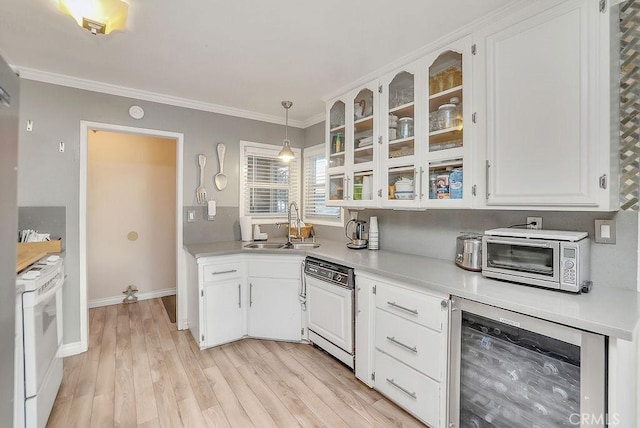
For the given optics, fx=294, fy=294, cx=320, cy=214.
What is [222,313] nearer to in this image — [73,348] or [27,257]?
[73,348]

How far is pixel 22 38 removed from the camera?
6.30 feet

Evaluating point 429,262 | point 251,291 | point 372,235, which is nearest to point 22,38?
point 251,291

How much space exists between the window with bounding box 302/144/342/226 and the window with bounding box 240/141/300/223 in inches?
5.4

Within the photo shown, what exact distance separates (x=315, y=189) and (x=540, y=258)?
2557 mm

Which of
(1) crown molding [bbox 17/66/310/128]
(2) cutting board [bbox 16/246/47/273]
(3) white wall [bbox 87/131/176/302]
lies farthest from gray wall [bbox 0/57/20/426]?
(3) white wall [bbox 87/131/176/302]

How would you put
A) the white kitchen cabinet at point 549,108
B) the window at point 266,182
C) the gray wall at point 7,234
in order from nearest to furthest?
1. the gray wall at point 7,234
2. the white kitchen cabinet at point 549,108
3. the window at point 266,182

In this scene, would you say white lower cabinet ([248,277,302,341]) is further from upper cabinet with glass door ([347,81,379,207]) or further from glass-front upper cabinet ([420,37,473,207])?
glass-front upper cabinet ([420,37,473,207])

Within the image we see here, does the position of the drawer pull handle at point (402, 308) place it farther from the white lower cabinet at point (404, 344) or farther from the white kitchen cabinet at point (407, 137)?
the white kitchen cabinet at point (407, 137)

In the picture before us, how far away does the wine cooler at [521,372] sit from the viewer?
1.13 metres

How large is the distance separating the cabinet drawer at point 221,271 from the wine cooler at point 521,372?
6.25 ft

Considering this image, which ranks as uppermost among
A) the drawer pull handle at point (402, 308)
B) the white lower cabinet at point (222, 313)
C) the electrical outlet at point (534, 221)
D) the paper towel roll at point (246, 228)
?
the electrical outlet at point (534, 221)

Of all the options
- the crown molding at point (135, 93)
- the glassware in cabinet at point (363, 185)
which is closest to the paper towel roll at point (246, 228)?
the crown molding at point (135, 93)

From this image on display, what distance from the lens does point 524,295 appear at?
1.39 meters

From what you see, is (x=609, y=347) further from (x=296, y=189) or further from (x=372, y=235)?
(x=296, y=189)
